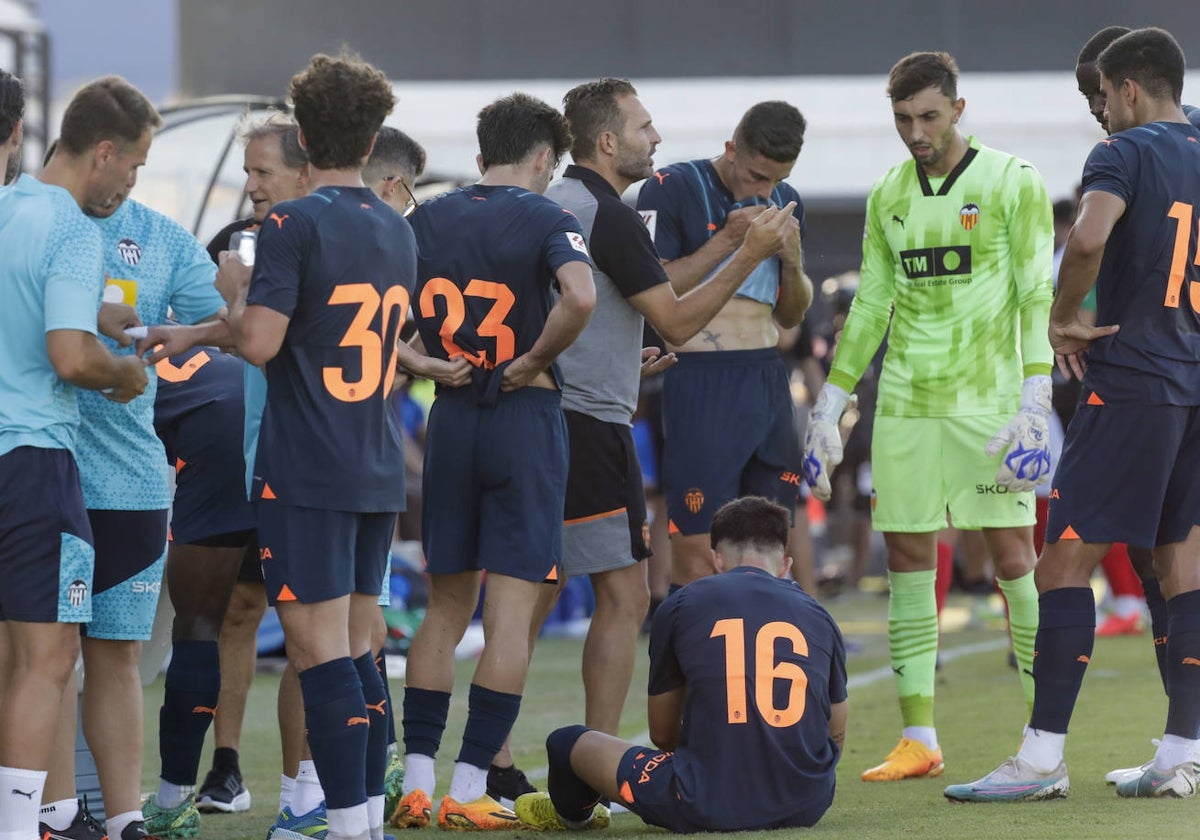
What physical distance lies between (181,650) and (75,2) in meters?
37.2

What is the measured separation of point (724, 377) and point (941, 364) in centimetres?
81

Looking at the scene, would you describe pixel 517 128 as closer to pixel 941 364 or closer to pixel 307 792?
pixel 941 364

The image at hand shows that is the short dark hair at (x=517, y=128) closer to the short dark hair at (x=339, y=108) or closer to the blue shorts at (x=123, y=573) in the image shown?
the short dark hair at (x=339, y=108)

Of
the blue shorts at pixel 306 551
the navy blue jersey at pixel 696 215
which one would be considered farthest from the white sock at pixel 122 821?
the navy blue jersey at pixel 696 215

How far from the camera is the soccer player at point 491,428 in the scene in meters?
5.05

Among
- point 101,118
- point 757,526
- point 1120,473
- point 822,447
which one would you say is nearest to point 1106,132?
point 1120,473

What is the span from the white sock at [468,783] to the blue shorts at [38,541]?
1.30 metres

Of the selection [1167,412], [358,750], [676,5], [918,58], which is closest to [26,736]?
[358,750]

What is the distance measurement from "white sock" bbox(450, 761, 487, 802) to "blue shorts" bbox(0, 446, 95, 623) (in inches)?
51.1

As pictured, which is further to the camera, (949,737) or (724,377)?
(949,737)

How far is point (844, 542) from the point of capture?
17.2 metres

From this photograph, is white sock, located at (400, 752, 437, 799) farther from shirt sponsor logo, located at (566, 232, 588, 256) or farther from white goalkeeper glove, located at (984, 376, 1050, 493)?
white goalkeeper glove, located at (984, 376, 1050, 493)

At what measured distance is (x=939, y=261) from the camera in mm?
6238

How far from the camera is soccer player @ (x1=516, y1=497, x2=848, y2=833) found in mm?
4664
